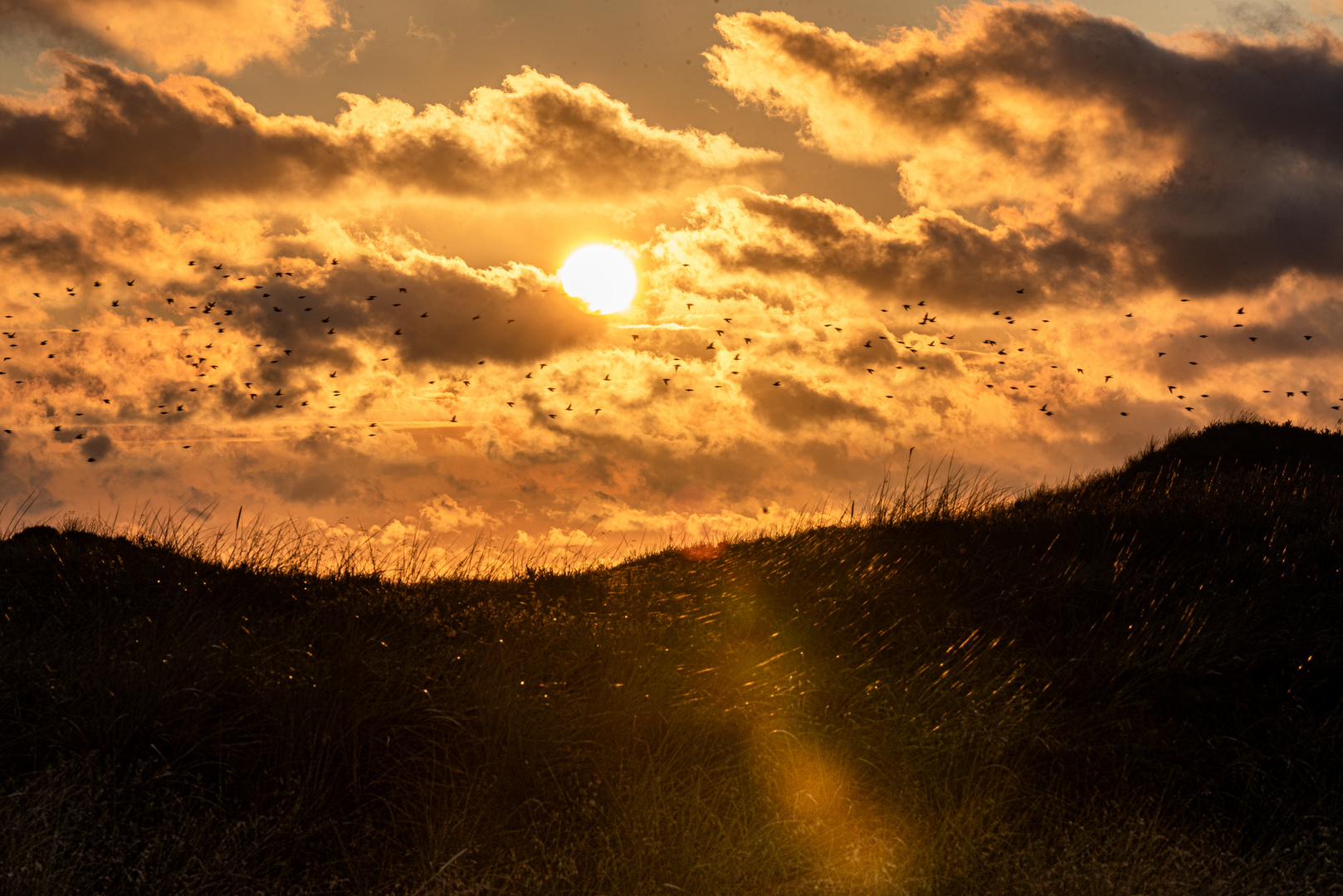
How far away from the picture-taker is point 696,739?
665 centimetres

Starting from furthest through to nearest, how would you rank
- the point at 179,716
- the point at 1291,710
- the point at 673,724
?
the point at 1291,710 → the point at 673,724 → the point at 179,716

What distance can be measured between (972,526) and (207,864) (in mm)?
11091

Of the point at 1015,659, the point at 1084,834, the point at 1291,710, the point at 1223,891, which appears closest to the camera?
the point at 1223,891

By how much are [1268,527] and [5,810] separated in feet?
47.7

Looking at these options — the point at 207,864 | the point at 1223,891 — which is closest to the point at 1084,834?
the point at 1223,891

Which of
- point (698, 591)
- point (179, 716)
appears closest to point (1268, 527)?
point (698, 591)

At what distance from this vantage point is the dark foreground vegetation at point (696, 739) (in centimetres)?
514

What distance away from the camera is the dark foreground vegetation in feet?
16.9

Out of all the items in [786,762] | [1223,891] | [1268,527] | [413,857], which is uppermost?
[1268,527]

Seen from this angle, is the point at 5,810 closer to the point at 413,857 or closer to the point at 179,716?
the point at 179,716

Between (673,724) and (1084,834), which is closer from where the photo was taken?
(1084,834)

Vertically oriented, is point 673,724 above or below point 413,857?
above

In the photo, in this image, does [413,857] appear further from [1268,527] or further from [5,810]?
[1268,527]

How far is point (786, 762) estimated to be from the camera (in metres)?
6.46
